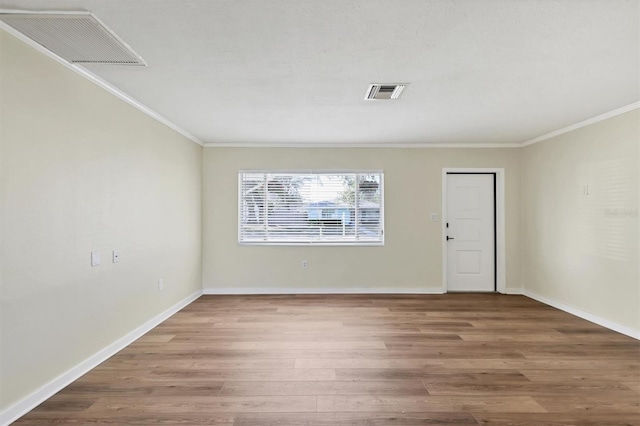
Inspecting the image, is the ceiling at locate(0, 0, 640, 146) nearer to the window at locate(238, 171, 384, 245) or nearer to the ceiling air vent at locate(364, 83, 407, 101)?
the ceiling air vent at locate(364, 83, 407, 101)

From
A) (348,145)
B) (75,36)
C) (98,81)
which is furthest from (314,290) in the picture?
(75,36)

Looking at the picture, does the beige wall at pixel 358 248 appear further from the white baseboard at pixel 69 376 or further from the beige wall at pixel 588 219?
the white baseboard at pixel 69 376

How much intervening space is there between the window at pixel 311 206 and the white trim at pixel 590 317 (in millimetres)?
2539

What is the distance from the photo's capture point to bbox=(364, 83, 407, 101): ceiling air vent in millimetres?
2902

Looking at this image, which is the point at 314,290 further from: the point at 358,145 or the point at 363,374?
the point at 363,374

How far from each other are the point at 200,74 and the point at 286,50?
0.84 meters

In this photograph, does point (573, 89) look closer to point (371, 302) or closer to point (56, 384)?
point (371, 302)

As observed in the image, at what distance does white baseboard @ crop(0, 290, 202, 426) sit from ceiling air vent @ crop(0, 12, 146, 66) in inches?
92.5

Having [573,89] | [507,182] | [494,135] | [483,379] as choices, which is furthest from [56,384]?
[507,182]

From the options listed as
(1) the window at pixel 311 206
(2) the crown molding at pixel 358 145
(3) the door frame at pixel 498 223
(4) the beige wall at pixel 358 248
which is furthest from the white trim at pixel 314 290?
(2) the crown molding at pixel 358 145

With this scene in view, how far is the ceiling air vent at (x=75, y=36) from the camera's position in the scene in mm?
1915

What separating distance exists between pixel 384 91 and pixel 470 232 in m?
3.38

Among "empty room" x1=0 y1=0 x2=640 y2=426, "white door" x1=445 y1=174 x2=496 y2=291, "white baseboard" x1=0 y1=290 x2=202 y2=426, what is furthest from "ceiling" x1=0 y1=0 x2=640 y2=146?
"white baseboard" x1=0 y1=290 x2=202 y2=426

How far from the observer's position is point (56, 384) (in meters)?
2.39
